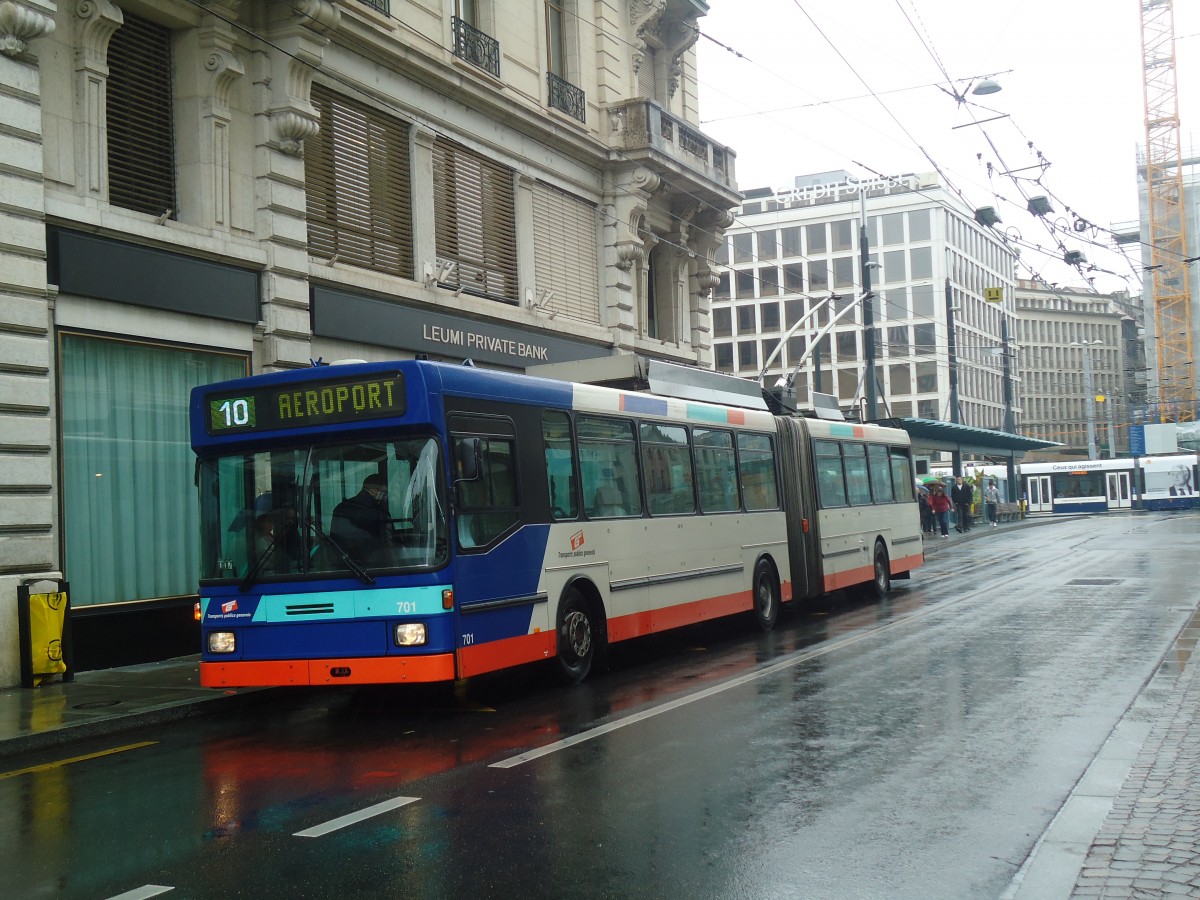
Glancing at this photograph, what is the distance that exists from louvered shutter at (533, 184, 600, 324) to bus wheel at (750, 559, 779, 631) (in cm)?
924

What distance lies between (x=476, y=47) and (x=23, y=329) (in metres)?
11.0

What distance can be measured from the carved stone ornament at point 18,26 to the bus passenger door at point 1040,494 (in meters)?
64.2

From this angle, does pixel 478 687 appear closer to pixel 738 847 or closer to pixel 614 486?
pixel 614 486

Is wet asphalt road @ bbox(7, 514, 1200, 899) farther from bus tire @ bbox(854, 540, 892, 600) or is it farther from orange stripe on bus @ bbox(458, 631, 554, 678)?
bus tire @ bbox(854, 540, 892, 600)

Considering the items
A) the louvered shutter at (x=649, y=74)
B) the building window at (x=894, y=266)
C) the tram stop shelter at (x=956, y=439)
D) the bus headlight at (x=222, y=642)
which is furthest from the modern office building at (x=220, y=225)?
the building window at (x=894, y=266)

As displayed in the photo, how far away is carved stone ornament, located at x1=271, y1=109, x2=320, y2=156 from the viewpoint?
16.8 metres

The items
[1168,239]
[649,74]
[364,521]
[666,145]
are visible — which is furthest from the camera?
[1168,239]

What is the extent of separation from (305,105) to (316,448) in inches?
341

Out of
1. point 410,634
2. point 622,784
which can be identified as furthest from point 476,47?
point 622,784

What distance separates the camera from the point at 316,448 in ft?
33.1

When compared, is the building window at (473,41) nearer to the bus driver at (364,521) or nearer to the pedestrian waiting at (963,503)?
the bus driver at (364,521)

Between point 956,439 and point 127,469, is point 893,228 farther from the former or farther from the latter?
point 127,469

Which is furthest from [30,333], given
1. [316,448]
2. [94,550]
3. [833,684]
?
[833,684]

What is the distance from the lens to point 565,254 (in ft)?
82.2
